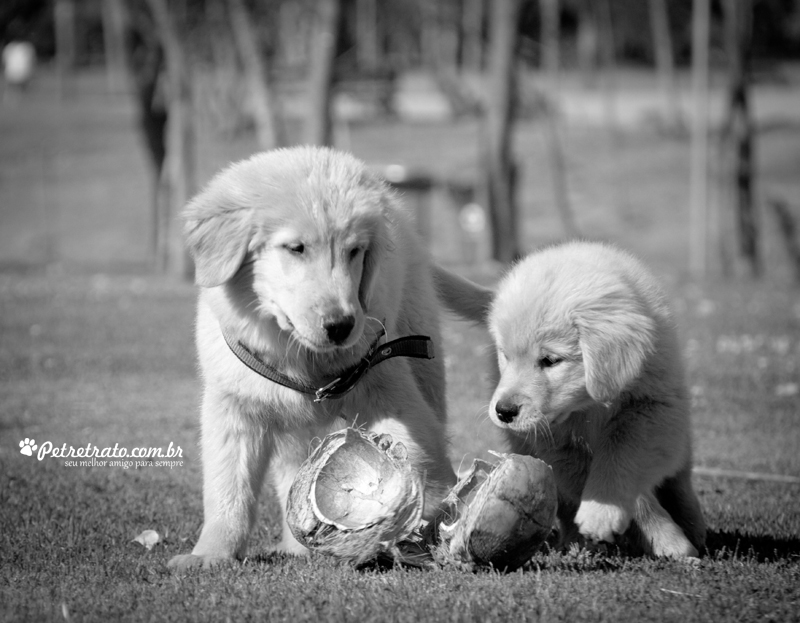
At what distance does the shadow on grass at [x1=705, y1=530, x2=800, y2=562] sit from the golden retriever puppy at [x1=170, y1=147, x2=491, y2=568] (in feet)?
3.96

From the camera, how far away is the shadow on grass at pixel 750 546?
4230 millimetres

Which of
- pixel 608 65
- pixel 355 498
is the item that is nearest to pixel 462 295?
pixel 355 498

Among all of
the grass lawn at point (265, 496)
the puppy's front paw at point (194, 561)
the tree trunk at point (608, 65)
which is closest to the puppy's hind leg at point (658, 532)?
the grass lawn at point (265, 496)

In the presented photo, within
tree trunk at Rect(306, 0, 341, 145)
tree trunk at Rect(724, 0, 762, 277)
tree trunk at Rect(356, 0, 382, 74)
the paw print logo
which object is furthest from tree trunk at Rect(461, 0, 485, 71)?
the paw print logo

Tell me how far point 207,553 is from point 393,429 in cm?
87

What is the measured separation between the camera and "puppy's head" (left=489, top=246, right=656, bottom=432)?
4.19 m

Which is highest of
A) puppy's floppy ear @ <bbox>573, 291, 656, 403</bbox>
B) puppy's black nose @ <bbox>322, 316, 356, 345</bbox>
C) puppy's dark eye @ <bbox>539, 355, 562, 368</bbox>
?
puppy's black nose @ <bbox>322, 316, 356, 345</bbox>

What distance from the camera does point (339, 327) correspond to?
378cm

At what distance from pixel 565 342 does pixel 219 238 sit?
59.0 inches

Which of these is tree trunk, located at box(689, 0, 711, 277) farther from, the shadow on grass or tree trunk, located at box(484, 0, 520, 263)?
the shadow on grass

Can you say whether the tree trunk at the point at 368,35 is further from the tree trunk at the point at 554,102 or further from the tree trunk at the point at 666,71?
the tree trunk at the point at 666,71

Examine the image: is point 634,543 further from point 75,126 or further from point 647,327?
point 75,126

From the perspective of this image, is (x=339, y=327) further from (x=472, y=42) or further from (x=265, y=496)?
(x=472, y=42)

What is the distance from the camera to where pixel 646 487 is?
4.22 meters
